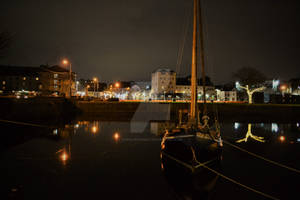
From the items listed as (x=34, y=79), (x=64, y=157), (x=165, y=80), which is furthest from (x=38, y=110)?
(x=165, y=80)

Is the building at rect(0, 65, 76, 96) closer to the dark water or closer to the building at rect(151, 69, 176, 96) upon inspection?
the building at rect(151, 69, 176, 96)

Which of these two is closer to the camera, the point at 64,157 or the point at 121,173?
the point at 121,173

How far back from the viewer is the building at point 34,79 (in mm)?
91750

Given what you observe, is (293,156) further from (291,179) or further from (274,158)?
(291,179)

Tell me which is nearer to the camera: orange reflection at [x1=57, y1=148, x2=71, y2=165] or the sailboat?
the sailboat

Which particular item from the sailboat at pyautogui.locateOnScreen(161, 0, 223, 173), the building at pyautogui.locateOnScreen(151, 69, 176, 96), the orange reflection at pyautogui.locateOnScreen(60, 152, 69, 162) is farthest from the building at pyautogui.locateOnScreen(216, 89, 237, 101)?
the orange reflection at pyautogui.locateOnScreen(60, 152, 69, 162)

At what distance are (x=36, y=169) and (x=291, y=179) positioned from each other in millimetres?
16448

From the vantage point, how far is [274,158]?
1616 cm

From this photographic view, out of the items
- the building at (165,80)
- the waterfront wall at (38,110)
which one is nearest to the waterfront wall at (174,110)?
the waterfront wall at (38,110)

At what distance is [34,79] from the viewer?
97125 mm

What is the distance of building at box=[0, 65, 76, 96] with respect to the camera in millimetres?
91750

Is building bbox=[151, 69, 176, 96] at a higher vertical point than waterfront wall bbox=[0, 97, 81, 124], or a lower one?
higher

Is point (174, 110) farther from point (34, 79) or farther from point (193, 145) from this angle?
point (34, 79)

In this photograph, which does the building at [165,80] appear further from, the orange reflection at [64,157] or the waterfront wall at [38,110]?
the orange reflection at [64,157]
